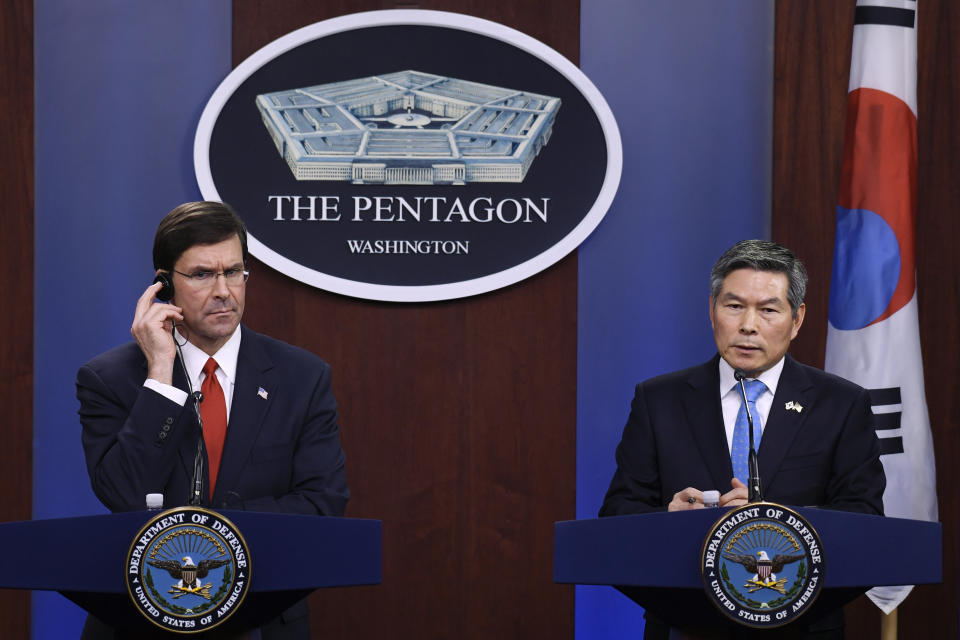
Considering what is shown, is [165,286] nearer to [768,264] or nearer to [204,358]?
[204,358]

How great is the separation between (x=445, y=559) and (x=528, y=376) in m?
0.63

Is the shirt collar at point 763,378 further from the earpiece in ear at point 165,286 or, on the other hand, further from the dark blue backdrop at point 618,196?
the earpiece in ear at point 165,286

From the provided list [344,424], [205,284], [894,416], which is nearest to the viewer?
[205,284]

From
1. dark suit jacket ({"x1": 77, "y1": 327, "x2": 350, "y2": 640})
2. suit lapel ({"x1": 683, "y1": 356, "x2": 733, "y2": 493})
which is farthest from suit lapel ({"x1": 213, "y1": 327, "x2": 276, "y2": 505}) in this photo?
suit lapel ({"x1": 683, "y1": 356, "x2": 733, "y2": 493})

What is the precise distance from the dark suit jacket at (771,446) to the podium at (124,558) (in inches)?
32.1

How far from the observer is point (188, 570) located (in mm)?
1472

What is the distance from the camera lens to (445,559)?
3.31 m

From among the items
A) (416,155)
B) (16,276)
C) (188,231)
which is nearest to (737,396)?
(188,231)

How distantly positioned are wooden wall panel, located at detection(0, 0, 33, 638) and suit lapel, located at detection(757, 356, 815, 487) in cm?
226

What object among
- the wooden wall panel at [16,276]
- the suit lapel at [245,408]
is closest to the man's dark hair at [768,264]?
the suit lapel at [245,408]

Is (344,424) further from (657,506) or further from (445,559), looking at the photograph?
(657,506)

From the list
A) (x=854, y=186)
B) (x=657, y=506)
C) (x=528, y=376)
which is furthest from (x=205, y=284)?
(x=854, y=186)

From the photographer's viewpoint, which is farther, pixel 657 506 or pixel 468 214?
pixel 468 214

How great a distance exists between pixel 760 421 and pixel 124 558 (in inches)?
51.9
